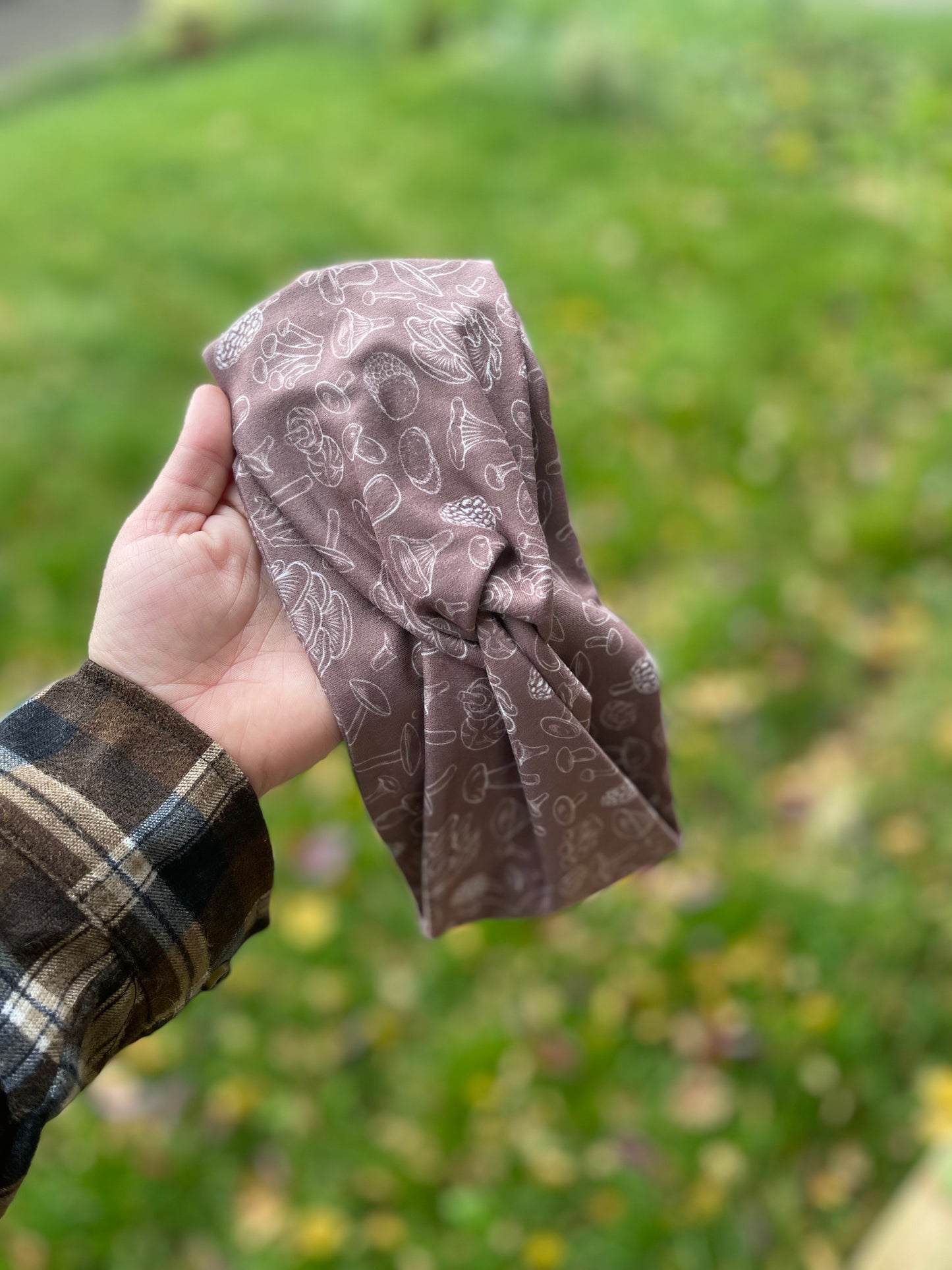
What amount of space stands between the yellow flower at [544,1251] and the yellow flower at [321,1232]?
1.12 feet

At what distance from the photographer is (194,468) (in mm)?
1411

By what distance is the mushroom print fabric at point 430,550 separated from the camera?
1.29 metres

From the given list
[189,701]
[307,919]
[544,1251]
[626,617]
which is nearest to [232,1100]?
[307,919]

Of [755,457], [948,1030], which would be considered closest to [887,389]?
[755,457]

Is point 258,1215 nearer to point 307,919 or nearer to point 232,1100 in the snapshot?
point 232,1100

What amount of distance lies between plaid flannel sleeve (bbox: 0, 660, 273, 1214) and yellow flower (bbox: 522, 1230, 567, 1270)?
3.60ft

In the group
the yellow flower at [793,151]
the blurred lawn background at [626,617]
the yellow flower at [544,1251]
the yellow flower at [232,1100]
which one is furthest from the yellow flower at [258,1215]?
the yellow flower at [793,151]

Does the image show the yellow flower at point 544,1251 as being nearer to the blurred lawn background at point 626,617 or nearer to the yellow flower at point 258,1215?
the blurred lawn background at point 626,617

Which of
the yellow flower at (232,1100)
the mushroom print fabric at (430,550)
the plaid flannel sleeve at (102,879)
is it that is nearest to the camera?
the plaid flannel sleeve at (102,879)

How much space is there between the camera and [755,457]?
11.7 feet

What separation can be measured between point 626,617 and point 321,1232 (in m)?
1.75

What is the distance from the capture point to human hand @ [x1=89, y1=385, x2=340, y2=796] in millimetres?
1355

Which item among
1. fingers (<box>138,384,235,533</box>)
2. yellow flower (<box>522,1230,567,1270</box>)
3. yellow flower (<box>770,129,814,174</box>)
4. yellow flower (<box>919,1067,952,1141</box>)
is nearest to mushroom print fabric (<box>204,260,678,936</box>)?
fingers (<box>138,384,235,533</box>)

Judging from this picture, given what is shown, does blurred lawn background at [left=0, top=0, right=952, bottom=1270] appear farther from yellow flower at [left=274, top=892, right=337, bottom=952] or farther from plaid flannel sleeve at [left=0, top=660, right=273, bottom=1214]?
plaid flannel sleeve at [left=0, top=660, right=273, bottom=1214]
